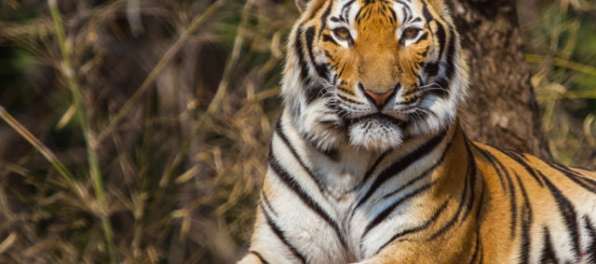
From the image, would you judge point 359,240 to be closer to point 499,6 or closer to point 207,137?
point 499,6

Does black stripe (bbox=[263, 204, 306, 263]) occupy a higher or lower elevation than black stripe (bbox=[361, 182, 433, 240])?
lower

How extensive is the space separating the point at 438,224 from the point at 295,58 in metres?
0.73

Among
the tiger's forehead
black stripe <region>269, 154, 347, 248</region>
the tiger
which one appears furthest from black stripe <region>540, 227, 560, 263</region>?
the tiger's forehead

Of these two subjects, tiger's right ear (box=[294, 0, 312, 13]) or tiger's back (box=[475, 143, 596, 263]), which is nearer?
tiger's right ear (box=[294, 0, 312, 13])

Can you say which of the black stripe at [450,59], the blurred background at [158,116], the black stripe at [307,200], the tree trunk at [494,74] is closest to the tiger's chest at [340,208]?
the black stripe at [307,200]

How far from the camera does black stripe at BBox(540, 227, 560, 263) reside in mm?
4449

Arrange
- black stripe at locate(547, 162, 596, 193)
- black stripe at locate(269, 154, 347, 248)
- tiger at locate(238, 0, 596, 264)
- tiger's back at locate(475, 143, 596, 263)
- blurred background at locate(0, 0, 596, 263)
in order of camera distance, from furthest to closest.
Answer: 1. blurred background at locate(0, 0, 596, 263)
2. black stripe at locate(547, 162, 596, 193)
3. tiger's back at locate(475, 143, 596, 263)
4. black stripe at locate(269, 154, 347, 248)
5. tiger at locate(238, 0, 596, 264)

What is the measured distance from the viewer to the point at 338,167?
400 cm

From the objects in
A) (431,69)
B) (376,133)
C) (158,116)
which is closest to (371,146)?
(376,133)

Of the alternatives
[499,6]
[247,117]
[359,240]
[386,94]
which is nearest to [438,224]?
[359,240]

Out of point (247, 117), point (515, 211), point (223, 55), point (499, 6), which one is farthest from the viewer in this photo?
point (223, 55)

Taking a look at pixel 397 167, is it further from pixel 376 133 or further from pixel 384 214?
pixel 376 133

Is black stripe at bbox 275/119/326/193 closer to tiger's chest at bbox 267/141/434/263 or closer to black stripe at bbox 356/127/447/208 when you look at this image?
tiger's chest at bbox 267/141/434/263

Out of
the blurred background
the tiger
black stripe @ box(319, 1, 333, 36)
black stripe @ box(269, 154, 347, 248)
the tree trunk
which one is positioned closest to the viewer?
the tiger
